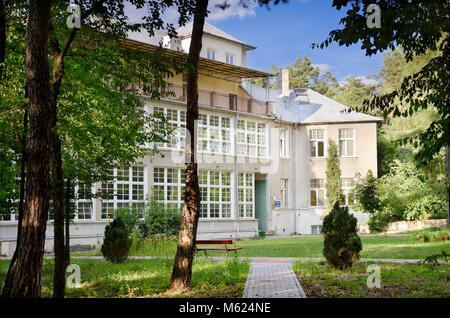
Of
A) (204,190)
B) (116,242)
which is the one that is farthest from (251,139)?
(116,242)

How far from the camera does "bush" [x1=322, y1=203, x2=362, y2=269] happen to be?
38.7 ft

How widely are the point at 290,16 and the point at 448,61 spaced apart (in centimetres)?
322

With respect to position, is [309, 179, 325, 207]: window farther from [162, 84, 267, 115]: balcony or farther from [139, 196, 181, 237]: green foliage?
[139, 196, 181, 237]: green foliage

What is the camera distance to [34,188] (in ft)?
21.4

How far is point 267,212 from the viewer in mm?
32594

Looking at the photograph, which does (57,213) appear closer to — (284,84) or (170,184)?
(170,184)

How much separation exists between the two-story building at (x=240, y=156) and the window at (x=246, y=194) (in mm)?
60

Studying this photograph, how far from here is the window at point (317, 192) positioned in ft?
114

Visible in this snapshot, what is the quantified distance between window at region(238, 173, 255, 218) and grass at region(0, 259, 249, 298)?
54.6ft

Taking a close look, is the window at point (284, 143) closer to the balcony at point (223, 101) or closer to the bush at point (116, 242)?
the balcony at point (223, 101)

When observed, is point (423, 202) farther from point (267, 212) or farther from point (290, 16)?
point (290, 16)

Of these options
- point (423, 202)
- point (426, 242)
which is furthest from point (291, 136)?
point (426, 242)

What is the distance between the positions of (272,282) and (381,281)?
214cm

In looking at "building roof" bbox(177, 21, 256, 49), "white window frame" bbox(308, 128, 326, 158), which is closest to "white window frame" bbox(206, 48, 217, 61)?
"building roof" bbox(177, 21, 256, 49)
